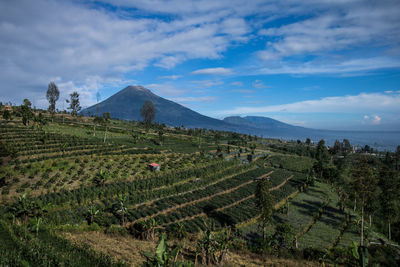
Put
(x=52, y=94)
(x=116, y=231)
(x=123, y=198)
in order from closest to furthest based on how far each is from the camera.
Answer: (x=116, y=231) → (x=123, y=198) → (x=52, y=94)

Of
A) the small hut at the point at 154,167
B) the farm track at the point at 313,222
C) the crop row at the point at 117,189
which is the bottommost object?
the farm track at the point at 313,222

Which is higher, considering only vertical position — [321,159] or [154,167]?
[321,159]

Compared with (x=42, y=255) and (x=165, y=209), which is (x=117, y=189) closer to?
(x=165, y=209)

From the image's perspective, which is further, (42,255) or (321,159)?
(321,159)

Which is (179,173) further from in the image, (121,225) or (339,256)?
(339,256)

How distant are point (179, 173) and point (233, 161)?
28357 mm

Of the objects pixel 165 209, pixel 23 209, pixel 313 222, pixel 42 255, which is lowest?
pixel 313 222

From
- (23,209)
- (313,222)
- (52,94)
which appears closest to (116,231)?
(23,209)

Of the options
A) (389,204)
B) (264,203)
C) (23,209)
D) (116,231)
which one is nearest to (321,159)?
(389,204)

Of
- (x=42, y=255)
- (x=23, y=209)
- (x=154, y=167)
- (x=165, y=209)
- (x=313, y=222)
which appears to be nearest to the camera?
(x=42, y=255)

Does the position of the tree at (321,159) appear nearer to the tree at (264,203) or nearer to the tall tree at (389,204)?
the tall tree at (389,204)

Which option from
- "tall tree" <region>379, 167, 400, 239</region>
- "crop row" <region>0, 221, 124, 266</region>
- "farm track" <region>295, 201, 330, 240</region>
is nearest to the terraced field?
"crop row" <region>0, 221, 124, 266</region>

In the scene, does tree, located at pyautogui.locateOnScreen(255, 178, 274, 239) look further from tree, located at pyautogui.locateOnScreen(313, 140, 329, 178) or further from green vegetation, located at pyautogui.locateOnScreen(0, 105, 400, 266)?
tree, located at pyautogui.locateOnScreen(313, 140, 329, 178)

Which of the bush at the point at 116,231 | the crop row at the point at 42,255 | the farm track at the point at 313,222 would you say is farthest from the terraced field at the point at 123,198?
the bush at the point at 116,231
